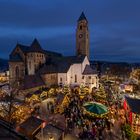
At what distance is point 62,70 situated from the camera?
192 feet

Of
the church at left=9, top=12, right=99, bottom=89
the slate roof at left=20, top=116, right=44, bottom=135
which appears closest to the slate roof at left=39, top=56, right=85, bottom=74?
the church at left=9, top=12, right=99, bottom=89

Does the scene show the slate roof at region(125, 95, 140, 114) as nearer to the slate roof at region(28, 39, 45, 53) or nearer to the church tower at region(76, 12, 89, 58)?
the slate roof at region(28, 39, 45, 53)

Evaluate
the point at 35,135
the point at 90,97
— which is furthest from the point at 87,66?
the point at 35,135

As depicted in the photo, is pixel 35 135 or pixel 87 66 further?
pixel 87 66

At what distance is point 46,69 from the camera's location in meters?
59.6

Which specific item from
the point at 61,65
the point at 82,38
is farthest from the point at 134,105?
the point at 82,38

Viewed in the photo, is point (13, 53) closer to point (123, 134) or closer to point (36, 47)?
point (36, 47)

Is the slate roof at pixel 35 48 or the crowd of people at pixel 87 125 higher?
the slate roof at pixel 35 48

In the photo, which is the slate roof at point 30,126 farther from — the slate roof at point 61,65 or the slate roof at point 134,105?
the slate roof at point 61,65

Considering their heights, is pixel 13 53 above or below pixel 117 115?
above

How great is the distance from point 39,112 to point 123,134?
16.1 metres

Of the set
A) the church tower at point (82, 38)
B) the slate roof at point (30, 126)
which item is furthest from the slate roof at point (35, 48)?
the slate roof at point (30, 126)

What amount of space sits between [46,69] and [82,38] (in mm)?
15493

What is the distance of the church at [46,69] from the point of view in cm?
5812
